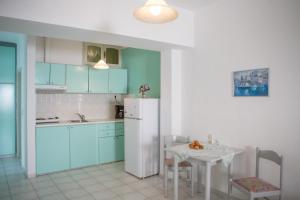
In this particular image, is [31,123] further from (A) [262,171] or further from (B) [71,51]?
(A) [262,171]

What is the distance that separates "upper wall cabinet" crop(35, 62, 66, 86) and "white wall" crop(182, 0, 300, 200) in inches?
95.2

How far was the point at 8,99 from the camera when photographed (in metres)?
5.34

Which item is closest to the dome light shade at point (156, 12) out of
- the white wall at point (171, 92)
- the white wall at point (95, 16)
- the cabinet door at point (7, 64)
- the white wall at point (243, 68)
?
the white wall at point (95, 16)

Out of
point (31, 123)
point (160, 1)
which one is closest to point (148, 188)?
point (31, 123)

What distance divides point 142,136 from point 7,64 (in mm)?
3921

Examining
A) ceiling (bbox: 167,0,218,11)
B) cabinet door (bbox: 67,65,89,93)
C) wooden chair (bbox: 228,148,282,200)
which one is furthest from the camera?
cabinet door (bbox: 67,65,89,93)

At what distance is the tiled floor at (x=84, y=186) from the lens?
10.5 feet

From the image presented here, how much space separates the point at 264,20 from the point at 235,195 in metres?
2.26

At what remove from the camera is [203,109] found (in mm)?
3445

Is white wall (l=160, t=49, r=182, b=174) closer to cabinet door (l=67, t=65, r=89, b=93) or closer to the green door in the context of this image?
cabinet door (l=67, t=65, r=89, b=93)

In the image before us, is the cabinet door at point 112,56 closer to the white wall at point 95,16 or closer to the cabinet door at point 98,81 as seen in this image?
the cabinet door at point 98,81

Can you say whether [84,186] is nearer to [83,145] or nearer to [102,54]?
[83,145]

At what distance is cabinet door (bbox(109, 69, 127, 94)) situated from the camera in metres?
5.10

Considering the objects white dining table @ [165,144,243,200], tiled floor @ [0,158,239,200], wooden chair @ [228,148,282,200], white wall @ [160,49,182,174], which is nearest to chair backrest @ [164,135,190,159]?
white wall @ [160,49,182,174]
